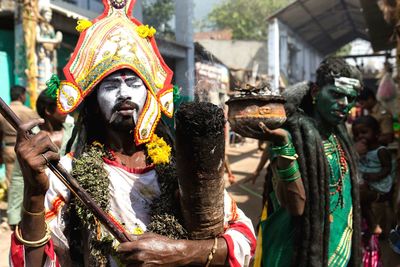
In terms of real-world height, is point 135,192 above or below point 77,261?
above

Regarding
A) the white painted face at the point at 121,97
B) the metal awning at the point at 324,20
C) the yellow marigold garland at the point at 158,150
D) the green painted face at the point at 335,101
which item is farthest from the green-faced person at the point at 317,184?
the metal awning at the point at 324,20

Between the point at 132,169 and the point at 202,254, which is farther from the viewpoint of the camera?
the point at 132,169

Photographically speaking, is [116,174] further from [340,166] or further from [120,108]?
[340,166]

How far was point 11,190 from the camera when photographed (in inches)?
228

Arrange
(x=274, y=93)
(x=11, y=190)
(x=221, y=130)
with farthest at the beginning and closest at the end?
(x=11, y=190)
(x=274, y=93)
(x=221, y=130)

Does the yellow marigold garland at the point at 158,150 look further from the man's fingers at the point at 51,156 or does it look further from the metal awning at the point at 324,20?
the metal awning at the point at 324,20

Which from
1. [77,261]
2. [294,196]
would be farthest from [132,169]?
[294,196]

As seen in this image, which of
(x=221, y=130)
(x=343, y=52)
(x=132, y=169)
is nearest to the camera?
(x=221, y=130)

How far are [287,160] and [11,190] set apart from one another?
442 cm

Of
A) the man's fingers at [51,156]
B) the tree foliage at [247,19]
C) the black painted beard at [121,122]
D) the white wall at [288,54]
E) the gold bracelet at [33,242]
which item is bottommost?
the gold bracelet at [33,242]

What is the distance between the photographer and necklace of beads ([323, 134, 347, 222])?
2.84 m

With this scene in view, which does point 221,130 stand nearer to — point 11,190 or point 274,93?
point 274,93

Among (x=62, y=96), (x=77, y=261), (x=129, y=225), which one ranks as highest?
(x=62, y=96)

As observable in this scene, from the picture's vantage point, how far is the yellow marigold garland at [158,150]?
1.91 meters
